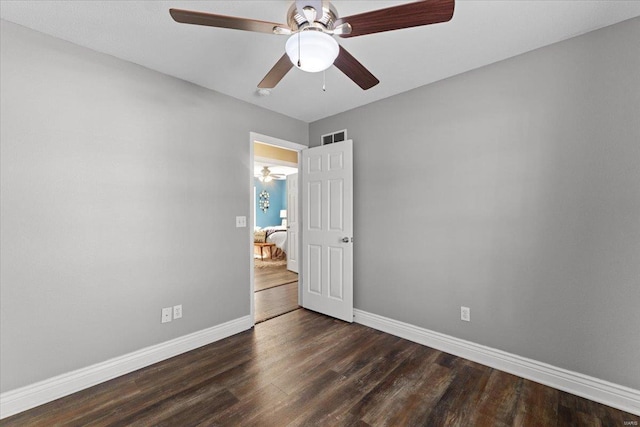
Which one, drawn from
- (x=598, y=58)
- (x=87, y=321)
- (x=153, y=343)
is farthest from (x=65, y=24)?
(x=598, y=58)

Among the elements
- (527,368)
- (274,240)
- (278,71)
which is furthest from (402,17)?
(274,240)

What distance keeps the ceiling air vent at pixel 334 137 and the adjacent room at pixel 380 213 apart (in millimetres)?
524

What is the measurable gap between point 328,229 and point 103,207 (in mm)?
2231

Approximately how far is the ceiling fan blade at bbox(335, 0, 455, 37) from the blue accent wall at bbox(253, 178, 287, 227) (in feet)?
27.4

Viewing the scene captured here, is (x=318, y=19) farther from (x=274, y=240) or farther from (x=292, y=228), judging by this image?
(x=274, y=240)

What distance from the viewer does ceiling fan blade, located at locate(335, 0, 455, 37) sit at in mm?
1229

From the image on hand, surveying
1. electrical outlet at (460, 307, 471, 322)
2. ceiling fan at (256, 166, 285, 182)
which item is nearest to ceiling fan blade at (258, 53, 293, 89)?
electrical outlet at (460, 307, 471, 322)

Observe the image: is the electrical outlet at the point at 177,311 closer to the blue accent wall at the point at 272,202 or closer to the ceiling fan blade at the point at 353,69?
the ceiling fan blade at the point at 353,69

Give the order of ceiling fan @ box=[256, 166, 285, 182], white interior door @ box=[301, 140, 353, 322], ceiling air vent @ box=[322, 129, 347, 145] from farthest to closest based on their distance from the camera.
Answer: ceiling fan @ box=[256, 166, 285, 182] → ceiling air vent @ box=[322, 129, 347, 145] → white interior door @ box=[301, 140, 353, 322]

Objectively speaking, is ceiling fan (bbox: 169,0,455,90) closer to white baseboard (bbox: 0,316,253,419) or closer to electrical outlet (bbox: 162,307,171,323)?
electrical outlet (bbox: 162,307,171,323)

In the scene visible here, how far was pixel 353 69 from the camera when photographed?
1.74m

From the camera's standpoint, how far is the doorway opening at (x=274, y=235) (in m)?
3.56

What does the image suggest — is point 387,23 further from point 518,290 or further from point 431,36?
point 518,290

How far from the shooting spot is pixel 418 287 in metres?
2.81
